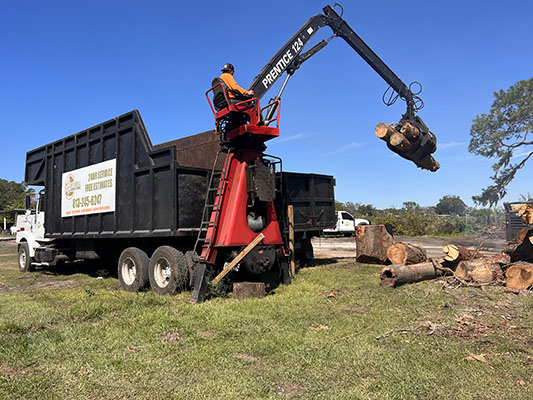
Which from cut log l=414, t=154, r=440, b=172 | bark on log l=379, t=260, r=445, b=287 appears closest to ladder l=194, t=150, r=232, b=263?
bark on log l=379, t=260, r=445, b=287

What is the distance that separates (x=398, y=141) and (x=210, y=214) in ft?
19.3

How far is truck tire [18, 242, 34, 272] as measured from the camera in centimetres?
1238

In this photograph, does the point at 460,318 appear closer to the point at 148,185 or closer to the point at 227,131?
the point at 227,131

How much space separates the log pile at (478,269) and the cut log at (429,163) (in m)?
3.50

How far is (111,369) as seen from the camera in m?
3.86

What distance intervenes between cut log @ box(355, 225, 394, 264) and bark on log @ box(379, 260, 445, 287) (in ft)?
7.67

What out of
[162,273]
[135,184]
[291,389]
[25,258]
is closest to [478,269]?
[291,389]

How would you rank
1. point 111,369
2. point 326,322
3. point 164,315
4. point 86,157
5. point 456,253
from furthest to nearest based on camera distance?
point 86,157 → point 456,253 → point 164,315 → point 326,322 → point 111,369

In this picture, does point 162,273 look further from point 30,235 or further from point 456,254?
point 30,235

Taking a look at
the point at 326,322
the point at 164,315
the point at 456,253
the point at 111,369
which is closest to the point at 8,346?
the point at 111,369

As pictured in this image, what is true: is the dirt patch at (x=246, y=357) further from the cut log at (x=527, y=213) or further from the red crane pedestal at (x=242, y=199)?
the cut log at (x=527, y=213)

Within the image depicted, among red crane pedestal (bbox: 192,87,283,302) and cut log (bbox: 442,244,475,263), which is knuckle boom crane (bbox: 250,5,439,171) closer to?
red crane pedestal (bbox: 192,87,283,302)

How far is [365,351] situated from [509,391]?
1382mm

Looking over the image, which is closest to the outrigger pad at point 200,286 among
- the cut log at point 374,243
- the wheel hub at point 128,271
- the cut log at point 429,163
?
the wheel hub at point 128,271
